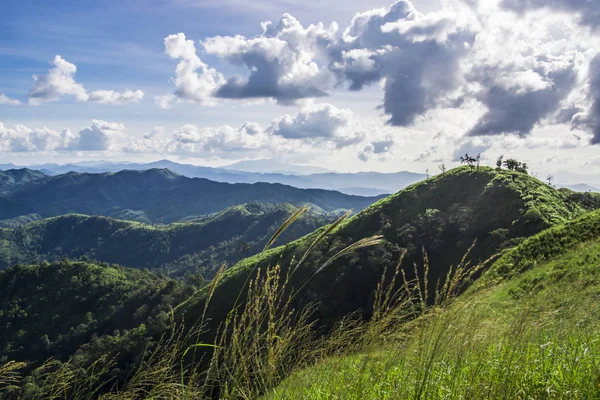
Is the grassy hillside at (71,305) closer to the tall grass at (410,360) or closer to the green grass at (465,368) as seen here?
the tall grass at (410,360)

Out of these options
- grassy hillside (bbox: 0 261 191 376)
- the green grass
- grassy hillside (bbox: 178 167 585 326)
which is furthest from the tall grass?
grassy hillside (bbox: 0 261 191 376)

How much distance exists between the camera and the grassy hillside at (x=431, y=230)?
190 feet

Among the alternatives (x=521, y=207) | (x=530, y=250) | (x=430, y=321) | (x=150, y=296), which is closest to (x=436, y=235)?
(x=521, y=207)

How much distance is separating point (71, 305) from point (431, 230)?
11887 centimetres

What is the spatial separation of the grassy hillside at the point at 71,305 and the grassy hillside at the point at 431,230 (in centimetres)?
3424

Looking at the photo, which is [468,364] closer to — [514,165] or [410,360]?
[410,360]

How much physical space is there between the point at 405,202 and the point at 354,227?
1212 centimetres

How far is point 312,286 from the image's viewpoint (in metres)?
65.2

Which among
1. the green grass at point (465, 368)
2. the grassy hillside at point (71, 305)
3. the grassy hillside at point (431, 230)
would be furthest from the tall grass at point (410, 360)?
the grassy hillside at point (71, 305)

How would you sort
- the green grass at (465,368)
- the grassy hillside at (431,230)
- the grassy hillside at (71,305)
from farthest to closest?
1. the grassy hillside at (71,305)
2. the grassy hillside at (431,230)
3. the green grass at (465,368)

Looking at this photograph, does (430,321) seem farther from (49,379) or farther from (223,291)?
(223,291)

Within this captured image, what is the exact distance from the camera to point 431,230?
69.4m

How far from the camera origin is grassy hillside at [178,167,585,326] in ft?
190

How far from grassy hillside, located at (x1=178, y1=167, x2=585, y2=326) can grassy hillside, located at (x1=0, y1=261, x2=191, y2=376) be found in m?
34.2
